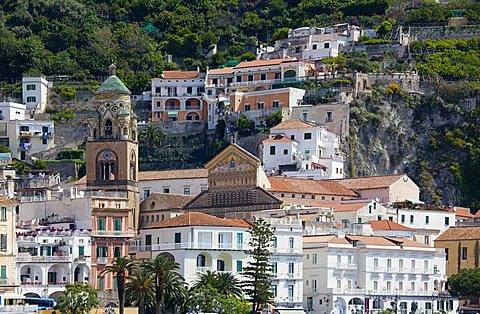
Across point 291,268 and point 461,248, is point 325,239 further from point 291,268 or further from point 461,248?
point 461,248

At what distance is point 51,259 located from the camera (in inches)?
4156

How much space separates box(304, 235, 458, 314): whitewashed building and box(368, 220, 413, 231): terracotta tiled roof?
2929mm

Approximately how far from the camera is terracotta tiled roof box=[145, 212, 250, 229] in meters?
105

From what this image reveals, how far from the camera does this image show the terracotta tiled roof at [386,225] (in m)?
118

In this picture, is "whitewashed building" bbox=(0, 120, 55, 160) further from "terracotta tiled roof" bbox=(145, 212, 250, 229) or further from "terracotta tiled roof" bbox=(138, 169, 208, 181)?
"terracotta tiled roof" bbox=(145, 212, 250, 229)

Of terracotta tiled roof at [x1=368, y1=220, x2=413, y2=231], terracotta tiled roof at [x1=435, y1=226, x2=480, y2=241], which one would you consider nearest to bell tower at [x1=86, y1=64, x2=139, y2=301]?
terracotta tiled roof at [x1=368, y1=220, x2=413, y2=231]

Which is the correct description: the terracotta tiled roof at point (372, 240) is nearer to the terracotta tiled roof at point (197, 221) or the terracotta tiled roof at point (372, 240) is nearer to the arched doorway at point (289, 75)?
the terracotta tiled roof at point (197, 221)

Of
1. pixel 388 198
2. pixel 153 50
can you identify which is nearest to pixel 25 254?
pixel 388 198

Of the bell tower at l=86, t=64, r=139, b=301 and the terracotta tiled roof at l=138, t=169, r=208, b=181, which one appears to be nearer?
the bell tower at l=86, t=64, r=139, b=301

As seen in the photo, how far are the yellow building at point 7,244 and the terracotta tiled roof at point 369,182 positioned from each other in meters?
35.6

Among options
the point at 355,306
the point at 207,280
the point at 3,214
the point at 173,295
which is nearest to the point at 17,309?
the point at 3,214

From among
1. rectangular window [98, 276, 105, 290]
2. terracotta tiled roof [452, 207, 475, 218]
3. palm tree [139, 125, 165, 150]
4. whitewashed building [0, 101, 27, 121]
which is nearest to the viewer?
rectangular window [98, 276, 105, 290]

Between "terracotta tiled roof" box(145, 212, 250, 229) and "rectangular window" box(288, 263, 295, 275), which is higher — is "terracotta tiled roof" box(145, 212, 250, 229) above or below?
above

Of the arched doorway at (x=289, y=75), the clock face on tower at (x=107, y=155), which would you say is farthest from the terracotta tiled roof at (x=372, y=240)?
the arched doorway at (x=289, y=75)
